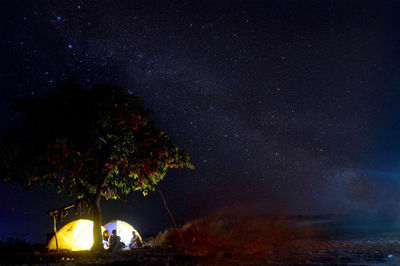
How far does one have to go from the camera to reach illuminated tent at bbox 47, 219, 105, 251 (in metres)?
16.9

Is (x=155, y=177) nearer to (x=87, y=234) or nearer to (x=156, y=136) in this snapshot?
(x=156, y=136)

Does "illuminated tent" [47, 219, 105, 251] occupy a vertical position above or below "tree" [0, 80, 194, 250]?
below

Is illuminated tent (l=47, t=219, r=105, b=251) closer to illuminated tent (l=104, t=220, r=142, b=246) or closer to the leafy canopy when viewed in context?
illuminated tent (l=104, t=220, r=142, b=246)

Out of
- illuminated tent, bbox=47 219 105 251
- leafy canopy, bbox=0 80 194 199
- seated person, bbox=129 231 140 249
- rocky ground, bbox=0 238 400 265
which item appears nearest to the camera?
rocky ground, bbox=0 238 400 265

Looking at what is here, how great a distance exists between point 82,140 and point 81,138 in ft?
0.40

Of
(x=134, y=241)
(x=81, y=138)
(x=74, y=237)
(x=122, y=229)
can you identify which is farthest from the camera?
(x=134, y=241)

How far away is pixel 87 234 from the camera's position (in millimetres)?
17891

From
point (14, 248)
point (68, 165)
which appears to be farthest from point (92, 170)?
point (14, 248)

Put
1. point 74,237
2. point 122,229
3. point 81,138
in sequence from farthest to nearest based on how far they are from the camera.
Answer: point 122,229
point 74,237
point 81,138

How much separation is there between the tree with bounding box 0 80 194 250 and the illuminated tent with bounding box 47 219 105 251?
298cm

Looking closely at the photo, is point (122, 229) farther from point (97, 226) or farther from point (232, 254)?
point (232, 254)

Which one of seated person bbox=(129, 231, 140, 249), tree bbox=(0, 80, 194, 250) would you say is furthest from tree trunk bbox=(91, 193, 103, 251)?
seated person bbox=(129, 231, 140, 249)

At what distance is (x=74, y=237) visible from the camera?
17328 millimetres

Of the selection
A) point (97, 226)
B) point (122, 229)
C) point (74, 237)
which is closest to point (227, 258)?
point (97, 226)
